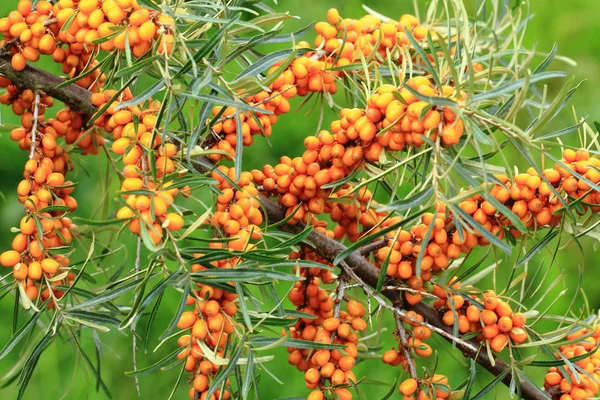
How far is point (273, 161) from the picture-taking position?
59.3 inches

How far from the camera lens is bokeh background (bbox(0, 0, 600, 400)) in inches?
49.6

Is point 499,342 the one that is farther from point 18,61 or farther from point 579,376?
point 18,61

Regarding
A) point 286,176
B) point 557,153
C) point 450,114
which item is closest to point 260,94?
point 286,176

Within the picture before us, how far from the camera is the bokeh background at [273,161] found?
1261 millimetres

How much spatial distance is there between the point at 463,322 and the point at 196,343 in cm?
24

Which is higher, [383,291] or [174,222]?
[174,222]

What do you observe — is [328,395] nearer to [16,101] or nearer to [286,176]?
[286,176]

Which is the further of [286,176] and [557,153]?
[557,153]

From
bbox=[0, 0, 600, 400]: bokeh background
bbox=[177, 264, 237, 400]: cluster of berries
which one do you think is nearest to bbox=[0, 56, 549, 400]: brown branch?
bbox=[177, 264, 237, 400]: cluster of berries

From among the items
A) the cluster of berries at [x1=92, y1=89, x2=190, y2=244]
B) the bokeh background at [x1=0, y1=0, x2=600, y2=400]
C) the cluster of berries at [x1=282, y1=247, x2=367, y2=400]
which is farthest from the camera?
the bokeh background at [x1=0, y1=0, x2=600, y2=400]

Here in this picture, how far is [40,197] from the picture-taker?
23.0 inches

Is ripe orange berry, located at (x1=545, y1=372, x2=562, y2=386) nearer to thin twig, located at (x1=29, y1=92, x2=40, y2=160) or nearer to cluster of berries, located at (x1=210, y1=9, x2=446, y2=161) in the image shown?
cluster of berries, located at (x1=210, y1=9, x2=446, y2=161)

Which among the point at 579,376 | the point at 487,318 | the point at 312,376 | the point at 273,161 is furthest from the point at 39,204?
the point at 273,161

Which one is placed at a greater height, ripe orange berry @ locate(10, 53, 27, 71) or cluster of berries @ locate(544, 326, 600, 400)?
ripe orange berry @ locate(10, 53, 27, 71)
